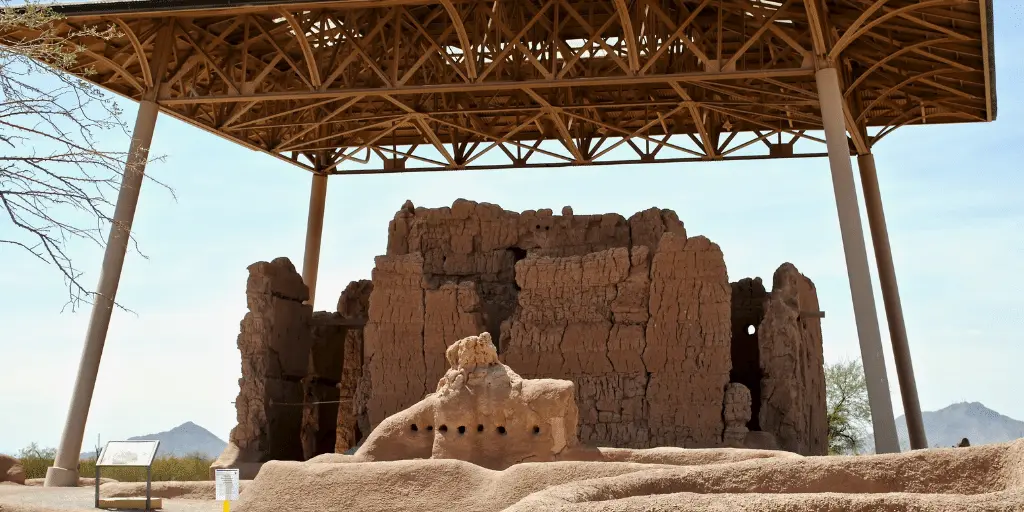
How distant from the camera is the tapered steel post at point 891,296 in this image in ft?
74.5

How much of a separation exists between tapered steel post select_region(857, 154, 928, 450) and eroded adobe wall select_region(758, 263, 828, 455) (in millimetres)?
2524

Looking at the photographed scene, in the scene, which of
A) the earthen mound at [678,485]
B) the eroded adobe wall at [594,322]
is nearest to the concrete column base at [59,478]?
the eroded adobe wall at [594,322]

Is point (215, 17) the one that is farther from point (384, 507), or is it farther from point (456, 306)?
point (384, 507)

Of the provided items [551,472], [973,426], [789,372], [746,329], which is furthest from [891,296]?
[973,426]

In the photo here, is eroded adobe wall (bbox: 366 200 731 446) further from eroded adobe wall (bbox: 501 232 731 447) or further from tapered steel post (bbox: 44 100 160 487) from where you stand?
tapered steel post (bbox: 44 100 160 487)

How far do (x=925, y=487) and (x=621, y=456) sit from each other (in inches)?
261

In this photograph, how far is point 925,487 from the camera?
8.90 m

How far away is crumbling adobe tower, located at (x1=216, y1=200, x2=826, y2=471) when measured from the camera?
62.7ft

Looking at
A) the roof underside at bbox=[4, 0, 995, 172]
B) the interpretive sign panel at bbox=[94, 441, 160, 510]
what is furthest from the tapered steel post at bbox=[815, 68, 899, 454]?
the interpretive sign panel at bbox=[94, 441, 160, 510]

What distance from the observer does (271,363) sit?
22719mm

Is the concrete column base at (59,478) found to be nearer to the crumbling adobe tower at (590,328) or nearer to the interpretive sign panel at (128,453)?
the crumbling adobe tower at (590,328)

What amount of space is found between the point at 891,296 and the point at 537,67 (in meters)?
9.60

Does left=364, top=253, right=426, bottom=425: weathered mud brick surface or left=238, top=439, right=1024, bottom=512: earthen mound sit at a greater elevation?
left=364, top=253, right=426, bottom=425: weathered mud brick surface

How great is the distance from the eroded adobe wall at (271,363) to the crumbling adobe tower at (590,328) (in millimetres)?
40
